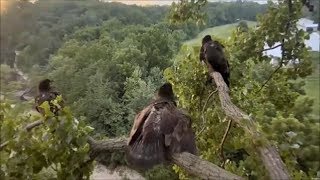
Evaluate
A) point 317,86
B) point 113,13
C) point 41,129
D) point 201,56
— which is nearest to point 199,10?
point 201,56

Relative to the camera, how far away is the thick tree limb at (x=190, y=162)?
8.16ft

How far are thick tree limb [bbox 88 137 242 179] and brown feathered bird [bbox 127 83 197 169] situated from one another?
0.10m

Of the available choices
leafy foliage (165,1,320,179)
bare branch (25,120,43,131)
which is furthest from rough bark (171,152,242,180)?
leafy foliage (165,1,320,179)

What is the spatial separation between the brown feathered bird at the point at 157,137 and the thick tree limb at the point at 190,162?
10 centimetres

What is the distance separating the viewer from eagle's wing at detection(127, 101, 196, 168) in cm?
311

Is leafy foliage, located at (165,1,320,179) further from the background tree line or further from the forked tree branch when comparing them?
the forked tree branch

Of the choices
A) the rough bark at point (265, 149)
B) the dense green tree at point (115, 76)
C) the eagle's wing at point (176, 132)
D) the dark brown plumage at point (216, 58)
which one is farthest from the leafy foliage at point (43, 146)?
the dense green tree at point (115, 76)

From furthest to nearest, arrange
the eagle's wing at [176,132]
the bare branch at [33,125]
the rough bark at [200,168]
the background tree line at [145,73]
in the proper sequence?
the background tree line at [145,73]
the eagle's wing at [176,132]
the bare branch at [33,125]
the rough bark at [200,168]

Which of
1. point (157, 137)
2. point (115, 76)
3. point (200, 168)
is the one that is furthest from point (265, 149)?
point (115, 76)

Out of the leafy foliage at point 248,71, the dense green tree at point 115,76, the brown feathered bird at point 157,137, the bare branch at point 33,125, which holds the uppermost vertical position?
the bare branch at point 33,125

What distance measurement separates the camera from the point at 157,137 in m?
3.17

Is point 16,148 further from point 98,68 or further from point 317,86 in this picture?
point 317,86

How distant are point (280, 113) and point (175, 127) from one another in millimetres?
4084

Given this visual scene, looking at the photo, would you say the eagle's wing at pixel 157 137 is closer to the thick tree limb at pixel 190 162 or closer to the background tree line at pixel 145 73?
the thick tree limb at pixel 190 162
